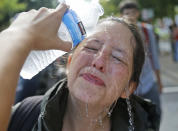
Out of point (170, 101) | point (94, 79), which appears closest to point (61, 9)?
point (94, 79)

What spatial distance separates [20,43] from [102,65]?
712 mm

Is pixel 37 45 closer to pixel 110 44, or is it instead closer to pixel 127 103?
pixel 110 44

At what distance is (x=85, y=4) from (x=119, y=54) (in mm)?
357

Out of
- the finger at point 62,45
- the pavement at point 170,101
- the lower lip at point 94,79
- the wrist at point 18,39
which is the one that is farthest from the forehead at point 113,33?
the pavement at point 170,101

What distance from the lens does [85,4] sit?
1.65 meters

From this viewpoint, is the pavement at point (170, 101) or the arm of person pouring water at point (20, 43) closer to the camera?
the arm of person pouring water at point (20, 43)

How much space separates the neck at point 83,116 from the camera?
1.73 m

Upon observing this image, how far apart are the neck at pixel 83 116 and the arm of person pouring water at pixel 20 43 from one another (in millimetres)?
672

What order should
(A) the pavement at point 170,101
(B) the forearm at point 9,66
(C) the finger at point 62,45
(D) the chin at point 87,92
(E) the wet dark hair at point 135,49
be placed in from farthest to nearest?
(A) the pavement at point 170,101 → (E) the wet dark hair at point 135,49 → (D) the chin at point 87,92 → (C) the finger at point 62,45 → (B) the forearm at point 9,66

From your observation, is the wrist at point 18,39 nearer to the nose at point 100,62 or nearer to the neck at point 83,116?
the nose at point 100,62

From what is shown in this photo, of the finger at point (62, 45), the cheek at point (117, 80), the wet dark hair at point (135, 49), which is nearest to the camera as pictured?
the finger at point (62, 45)

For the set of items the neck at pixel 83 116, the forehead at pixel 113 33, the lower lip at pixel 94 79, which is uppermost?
the forehead at pixel 113 33

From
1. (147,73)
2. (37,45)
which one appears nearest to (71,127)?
(37,45)

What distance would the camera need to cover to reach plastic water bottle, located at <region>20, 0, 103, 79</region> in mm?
1347
